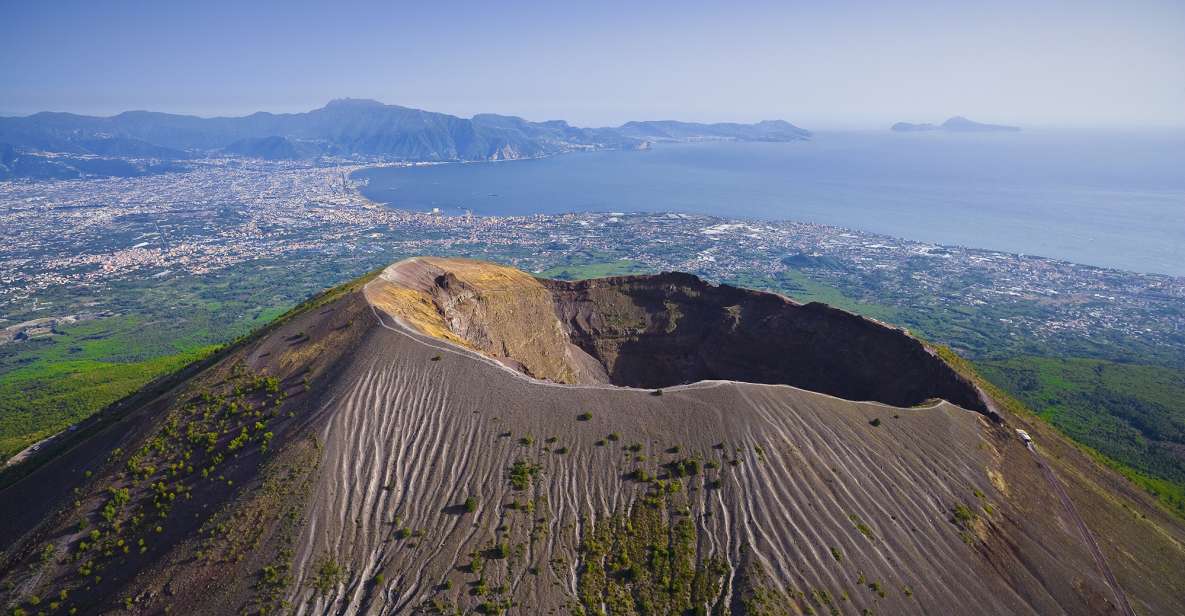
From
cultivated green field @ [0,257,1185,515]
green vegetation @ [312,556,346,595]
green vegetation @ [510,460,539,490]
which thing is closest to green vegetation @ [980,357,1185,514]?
cultivated green field @ [0,257,1185,515]

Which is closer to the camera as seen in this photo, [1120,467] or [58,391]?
[1120,467]

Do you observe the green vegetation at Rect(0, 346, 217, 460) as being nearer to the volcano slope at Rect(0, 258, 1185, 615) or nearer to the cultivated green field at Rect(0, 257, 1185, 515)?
the cultivated green field at Rect(0, 257, 1185, 515)

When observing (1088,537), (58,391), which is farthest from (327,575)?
(58,391)

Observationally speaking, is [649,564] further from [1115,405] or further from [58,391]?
[58,391]

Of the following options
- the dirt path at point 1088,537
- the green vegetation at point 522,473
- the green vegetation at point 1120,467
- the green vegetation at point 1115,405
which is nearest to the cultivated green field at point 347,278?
the green vegetation at point 1115,405

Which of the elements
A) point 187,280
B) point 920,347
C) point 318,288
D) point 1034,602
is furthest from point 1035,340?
point 187,280

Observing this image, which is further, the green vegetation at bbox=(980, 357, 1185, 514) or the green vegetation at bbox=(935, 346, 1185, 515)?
the green vegetation at bbox=(980, 357, 1185, 514)
